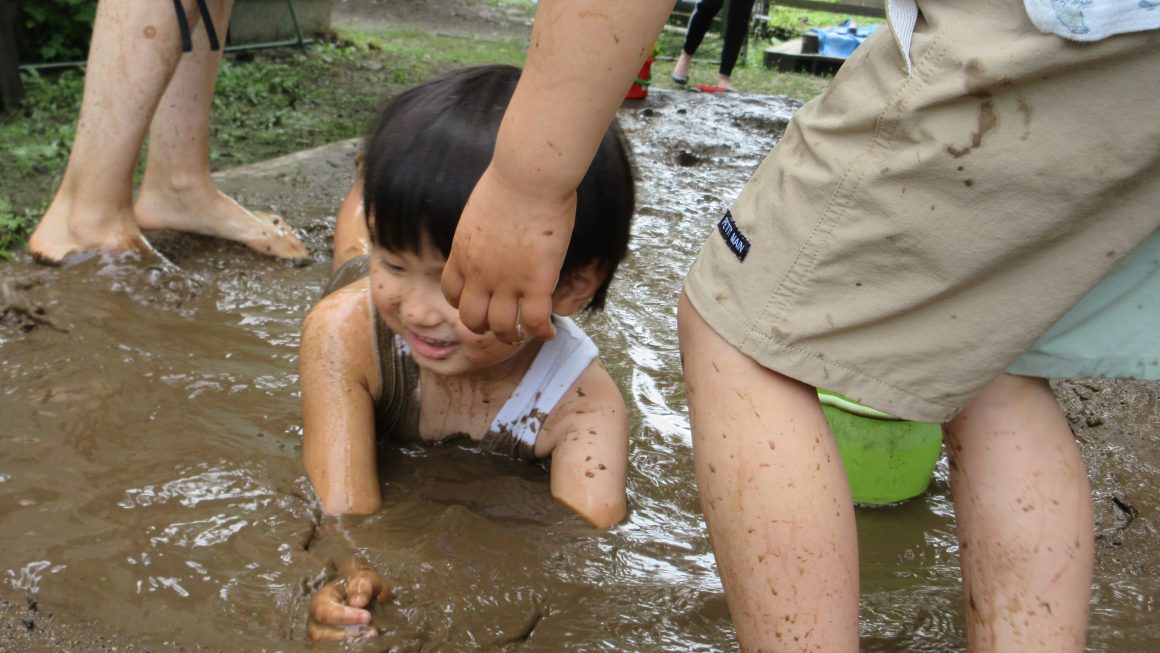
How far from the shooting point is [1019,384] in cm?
132

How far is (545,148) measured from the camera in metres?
1.09

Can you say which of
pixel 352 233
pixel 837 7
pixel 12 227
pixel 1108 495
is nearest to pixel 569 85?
pixel 1108 495

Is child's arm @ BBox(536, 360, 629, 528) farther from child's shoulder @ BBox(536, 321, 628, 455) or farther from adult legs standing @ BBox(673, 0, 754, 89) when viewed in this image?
adult legs standing @ BBox(673, 0, 754, 89)

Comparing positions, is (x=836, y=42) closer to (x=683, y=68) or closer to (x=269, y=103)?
(x=683, y=68)

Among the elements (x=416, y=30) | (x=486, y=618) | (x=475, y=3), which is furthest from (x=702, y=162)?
(x=475, y=3)

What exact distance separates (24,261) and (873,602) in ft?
7.37

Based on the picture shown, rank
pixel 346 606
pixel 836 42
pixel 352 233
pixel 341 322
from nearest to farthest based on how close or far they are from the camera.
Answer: pixel 346 606, pixel 341 322, pixel 352 233, pixel 836 42

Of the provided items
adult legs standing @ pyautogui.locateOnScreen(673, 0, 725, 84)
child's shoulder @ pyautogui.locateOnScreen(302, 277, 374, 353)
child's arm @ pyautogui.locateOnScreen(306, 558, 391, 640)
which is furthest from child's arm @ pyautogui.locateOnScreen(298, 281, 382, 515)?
adult legs standing @ pyautogui.locateOnScreen(673, 0, 725, 84)

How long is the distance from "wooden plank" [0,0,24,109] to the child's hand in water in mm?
3618

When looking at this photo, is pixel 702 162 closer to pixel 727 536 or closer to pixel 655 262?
pixel 655 262

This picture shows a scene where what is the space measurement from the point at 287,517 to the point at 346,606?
0.33 m

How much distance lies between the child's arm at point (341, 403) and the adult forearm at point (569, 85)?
848 mm

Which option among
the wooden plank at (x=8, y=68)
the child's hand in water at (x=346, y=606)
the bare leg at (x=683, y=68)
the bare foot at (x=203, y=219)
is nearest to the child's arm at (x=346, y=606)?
the child's hand in water at (x=346, y=606)

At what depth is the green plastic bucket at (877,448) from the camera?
191cm
